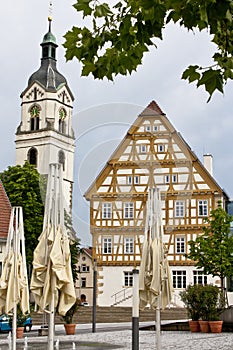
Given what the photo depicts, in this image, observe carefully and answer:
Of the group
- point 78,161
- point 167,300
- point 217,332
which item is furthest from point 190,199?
point 167,300

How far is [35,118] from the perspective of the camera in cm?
7369

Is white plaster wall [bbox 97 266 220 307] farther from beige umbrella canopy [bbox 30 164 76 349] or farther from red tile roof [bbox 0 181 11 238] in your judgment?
beige umbrella canopy [bbox 30 164 76 349]

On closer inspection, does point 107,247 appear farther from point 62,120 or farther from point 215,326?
point 62,120

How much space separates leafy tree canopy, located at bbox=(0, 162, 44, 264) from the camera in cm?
4038

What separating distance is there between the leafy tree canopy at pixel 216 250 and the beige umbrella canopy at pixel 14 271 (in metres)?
17.5

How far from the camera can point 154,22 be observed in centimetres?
363

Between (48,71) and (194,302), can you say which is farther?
(48,71)

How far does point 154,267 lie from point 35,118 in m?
61.3

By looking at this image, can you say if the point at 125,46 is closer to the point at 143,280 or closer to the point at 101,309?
the point at 143,280

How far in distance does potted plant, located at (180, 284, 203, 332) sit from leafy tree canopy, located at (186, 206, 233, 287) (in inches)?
407

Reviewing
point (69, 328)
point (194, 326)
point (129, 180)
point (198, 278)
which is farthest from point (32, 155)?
point (194, 326)

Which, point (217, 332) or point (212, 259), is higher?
point (212, 259)

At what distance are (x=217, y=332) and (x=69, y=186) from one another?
46.5 m

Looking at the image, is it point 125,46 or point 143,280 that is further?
point 143,280
